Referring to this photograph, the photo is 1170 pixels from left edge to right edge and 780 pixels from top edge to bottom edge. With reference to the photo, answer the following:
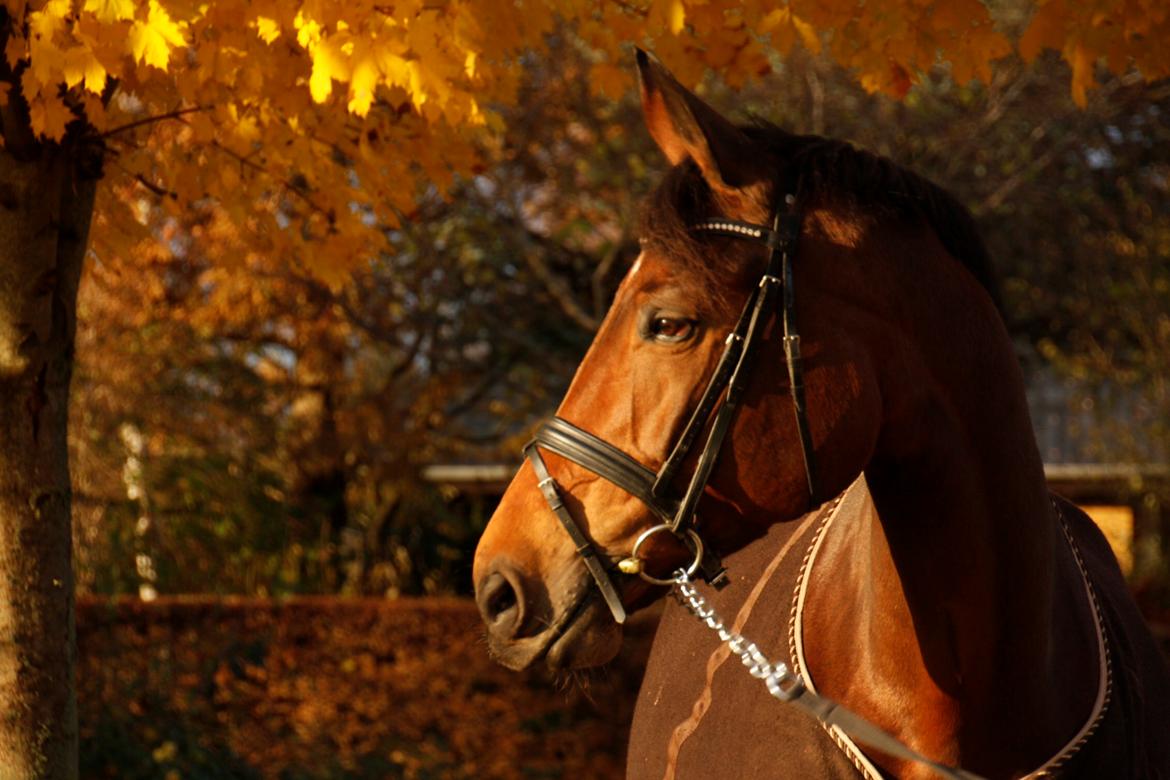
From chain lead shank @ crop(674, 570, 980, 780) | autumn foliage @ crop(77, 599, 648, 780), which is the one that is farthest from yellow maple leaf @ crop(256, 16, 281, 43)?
autumn foliage @ crop(77, 599, 648, 780)

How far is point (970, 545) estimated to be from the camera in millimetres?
2410

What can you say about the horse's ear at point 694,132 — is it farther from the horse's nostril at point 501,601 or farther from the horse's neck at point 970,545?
the horse's nostril at point 501,601

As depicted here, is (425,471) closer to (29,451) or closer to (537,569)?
(29,451)

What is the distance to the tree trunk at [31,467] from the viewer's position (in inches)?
141

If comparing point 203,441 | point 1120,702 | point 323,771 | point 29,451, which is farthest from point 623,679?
point 1120,702

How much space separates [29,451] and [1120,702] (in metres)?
2.73

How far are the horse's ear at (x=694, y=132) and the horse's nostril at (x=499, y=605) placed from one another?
2.57ft

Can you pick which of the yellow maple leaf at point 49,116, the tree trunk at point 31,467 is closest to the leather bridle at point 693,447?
the yellow maple leaf at point 49,116

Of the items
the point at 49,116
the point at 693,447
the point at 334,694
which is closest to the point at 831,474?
the point at 693,447

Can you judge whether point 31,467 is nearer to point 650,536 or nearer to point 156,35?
point 156,35

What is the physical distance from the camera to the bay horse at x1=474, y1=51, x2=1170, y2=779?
7.38 ft

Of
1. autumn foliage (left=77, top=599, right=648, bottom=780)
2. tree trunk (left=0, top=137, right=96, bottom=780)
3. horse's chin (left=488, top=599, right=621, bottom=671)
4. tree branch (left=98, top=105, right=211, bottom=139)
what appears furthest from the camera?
autumn foliage (left=77, top=599, right=648, bottom=780)

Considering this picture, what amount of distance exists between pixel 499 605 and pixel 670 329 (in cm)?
54

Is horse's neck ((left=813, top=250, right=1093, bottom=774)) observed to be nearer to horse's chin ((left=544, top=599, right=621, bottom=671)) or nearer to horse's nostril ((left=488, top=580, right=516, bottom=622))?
horse's chin ((left=544, top=599, right=621, bottom=671))
